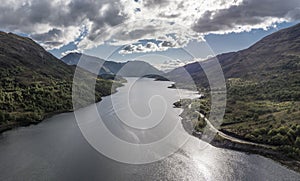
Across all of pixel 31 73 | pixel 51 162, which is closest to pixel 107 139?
pixel 51 162

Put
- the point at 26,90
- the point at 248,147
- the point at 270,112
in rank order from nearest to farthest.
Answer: the point at 248,147
the point at 270,112
the point at 26,90

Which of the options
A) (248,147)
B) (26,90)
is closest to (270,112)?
(248,147)

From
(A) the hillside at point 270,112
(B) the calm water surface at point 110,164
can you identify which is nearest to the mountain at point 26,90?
(B) the calm water surface at point 110,164

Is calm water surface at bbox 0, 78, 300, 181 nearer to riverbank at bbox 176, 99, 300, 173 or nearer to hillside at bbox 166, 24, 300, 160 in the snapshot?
riverbank at bbox 176, 99, 300, 173

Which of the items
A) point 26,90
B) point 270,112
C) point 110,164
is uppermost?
point 26,90

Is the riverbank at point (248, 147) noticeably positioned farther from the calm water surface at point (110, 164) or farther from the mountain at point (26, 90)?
the mountain at point (26, 90)

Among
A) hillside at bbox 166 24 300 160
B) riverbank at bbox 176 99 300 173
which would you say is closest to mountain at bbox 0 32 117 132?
riverbank at bbox 176 99 300 173

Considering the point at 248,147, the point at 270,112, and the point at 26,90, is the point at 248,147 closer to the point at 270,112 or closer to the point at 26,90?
the point at 270,112

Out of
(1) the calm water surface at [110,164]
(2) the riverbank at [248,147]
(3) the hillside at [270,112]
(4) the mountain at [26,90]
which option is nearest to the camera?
(1) the calm water surface at [110,164]
